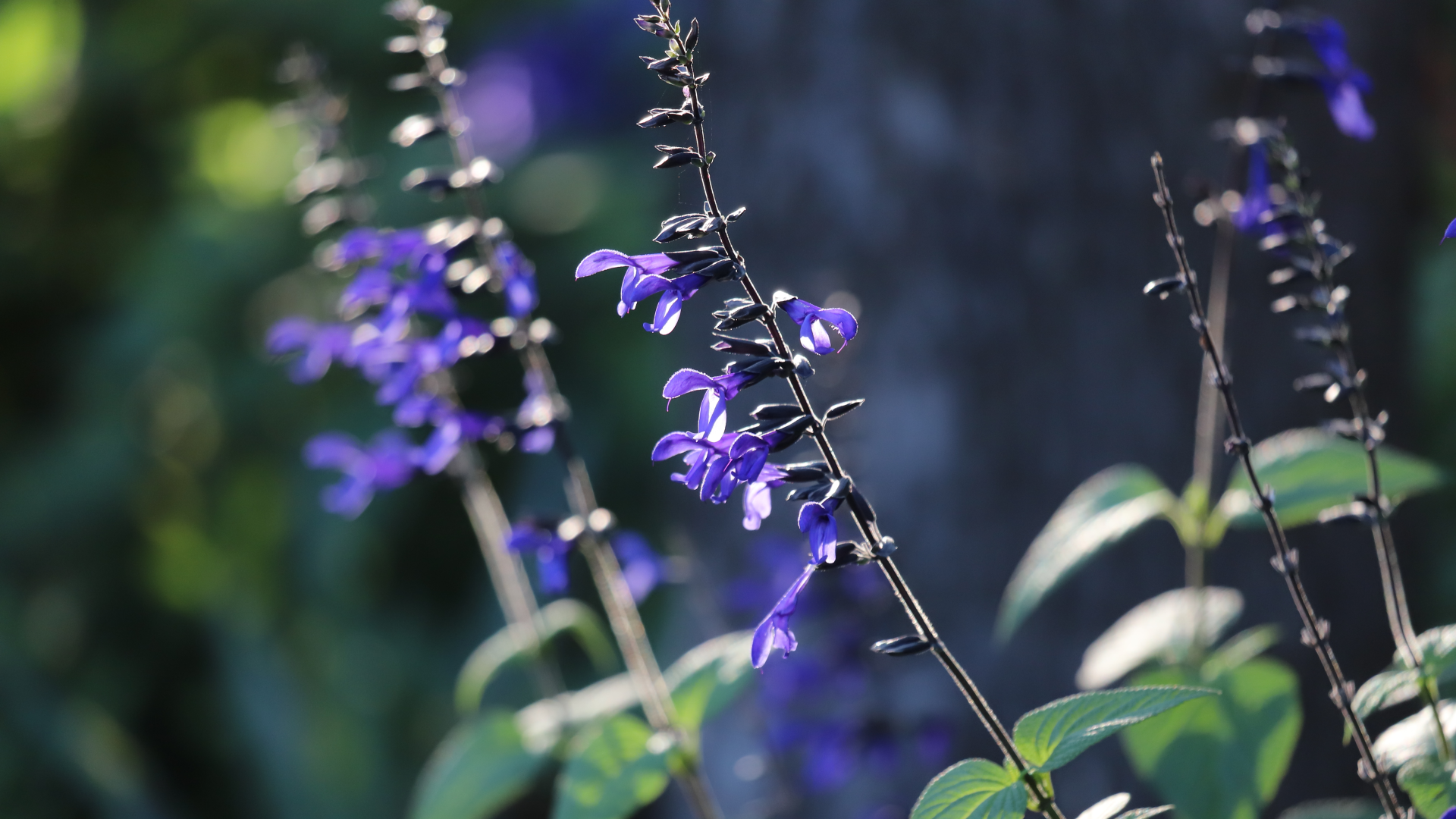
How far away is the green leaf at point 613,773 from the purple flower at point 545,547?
0.16m

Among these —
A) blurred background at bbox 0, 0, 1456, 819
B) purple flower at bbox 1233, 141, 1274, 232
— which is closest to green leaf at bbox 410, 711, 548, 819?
blurred background at bbox 0, 0, 1456, 819

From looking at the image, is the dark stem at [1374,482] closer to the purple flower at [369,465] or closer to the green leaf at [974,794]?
the green leaf at [974,794]

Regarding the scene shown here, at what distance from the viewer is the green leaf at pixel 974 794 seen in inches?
30.0

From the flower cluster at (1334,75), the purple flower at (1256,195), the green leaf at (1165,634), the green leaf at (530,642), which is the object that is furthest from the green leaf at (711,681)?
the flower cluster at (1334,75)

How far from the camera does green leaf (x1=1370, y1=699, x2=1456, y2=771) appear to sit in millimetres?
842

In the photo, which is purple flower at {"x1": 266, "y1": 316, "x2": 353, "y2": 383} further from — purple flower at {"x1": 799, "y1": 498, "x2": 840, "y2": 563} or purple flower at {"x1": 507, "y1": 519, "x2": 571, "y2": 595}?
purple flower at {"x1": 799, "y1": 498, "x2": 840, "y2": 563}

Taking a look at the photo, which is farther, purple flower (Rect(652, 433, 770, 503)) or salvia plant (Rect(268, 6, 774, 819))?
salvia plant (Rect(268, 6, 774, 819))

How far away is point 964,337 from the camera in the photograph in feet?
6.76

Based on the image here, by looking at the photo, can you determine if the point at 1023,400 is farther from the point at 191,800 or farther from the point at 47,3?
the point at 47,3

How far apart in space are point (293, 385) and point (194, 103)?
170cm

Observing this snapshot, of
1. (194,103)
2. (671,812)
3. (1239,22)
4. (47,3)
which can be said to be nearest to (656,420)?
(671,812)

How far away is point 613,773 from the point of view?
3.75 ft

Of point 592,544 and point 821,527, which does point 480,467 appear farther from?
point 821,527

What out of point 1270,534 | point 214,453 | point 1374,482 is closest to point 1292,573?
point 1374,482
